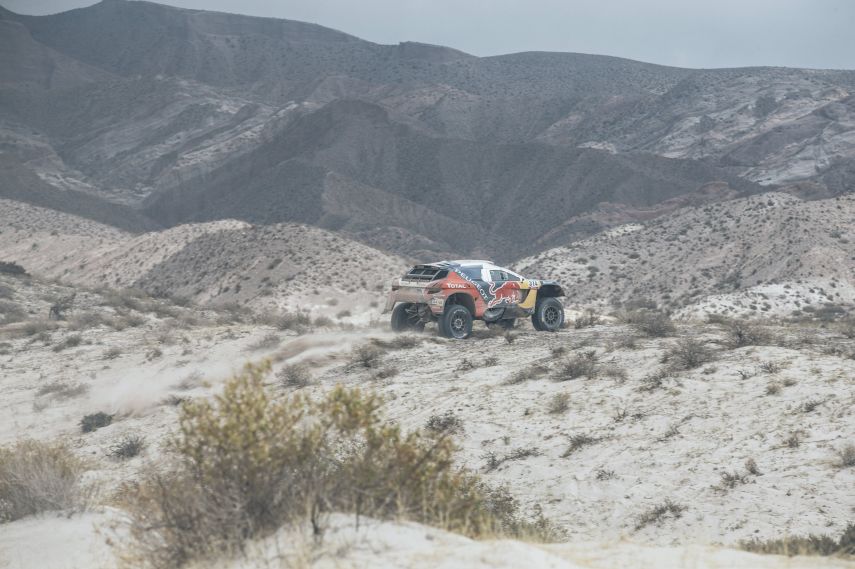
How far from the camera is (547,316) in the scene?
76.1 feet

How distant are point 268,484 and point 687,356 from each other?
35.8 feet

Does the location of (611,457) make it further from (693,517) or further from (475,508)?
(475,508)

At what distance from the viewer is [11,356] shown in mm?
24844

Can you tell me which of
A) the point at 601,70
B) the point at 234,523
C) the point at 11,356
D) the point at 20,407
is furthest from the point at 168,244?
the point at 601,70

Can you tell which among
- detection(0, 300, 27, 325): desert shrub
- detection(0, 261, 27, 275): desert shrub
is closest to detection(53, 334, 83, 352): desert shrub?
detection(0, 300, 27, 325): desert shrub

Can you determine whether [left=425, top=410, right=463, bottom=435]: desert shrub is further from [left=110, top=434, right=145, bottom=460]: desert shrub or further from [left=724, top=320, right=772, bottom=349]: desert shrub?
[left=724, top=320, right=772, bottom=349]: desert shrub

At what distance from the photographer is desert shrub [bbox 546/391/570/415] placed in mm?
14740

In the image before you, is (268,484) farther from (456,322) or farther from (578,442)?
(456,322)

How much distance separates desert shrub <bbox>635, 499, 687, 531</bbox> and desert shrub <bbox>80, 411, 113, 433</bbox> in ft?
38.0

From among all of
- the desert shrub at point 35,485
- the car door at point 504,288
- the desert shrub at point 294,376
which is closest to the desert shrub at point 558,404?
the desert shrub at point 294,376

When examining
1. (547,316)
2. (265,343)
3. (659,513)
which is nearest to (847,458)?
(659,513)

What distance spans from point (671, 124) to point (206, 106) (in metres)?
68.8

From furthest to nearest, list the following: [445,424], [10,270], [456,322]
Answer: [10,270] → [456,322] → [445,424]

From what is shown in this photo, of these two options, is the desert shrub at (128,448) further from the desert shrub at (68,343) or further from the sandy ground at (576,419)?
the desert shrub at (68,343)
